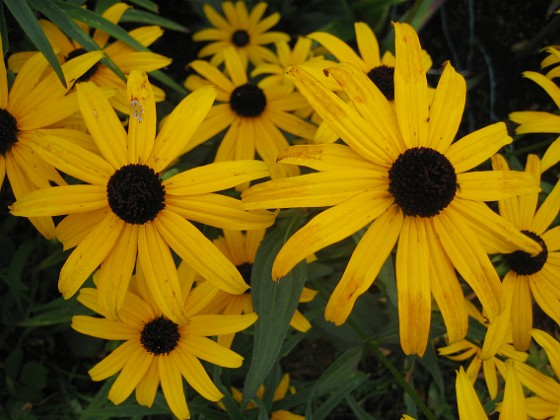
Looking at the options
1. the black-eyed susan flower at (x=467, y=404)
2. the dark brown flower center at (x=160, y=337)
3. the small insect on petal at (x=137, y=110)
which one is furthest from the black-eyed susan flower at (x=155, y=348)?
the black-eyed susan flower at (x=467, y=404)

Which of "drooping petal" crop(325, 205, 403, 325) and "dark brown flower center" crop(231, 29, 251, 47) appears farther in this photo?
"dark brown flower center" crop(231, 29, 251, 47)

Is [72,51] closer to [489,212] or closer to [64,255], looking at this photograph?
[64,255]

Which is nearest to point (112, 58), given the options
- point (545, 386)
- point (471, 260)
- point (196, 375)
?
point (196, 375)

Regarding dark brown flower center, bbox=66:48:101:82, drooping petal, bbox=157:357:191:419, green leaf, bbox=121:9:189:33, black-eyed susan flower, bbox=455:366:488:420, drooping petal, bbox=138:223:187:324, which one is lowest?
drooping petal, bbox=157:357:191:419

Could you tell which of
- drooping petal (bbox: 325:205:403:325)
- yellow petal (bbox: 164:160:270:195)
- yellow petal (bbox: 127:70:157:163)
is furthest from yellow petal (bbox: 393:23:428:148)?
yellow petal (bbox: 127:70:157:163)

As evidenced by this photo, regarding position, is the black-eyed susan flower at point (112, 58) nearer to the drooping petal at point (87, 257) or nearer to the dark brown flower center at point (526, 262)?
the drooping petal at point (87, 257)

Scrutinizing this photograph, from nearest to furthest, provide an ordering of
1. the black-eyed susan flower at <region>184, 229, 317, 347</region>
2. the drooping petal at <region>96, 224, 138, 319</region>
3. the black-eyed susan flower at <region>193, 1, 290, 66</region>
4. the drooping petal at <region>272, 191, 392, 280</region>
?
the drooping petal at <region>272, 191, 392, 280</region>
the drooping petal at <region>96, 224, 138, 319</region>
the black-eyed susan flower at <region>184, 229, 317, 347</region>
the black-eyed susan flower at <region>193, 1, 290, 66</region>

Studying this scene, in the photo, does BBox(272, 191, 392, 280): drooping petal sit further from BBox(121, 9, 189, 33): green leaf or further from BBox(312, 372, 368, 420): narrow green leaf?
BBox(121, 9, 189, 33): green leaf
